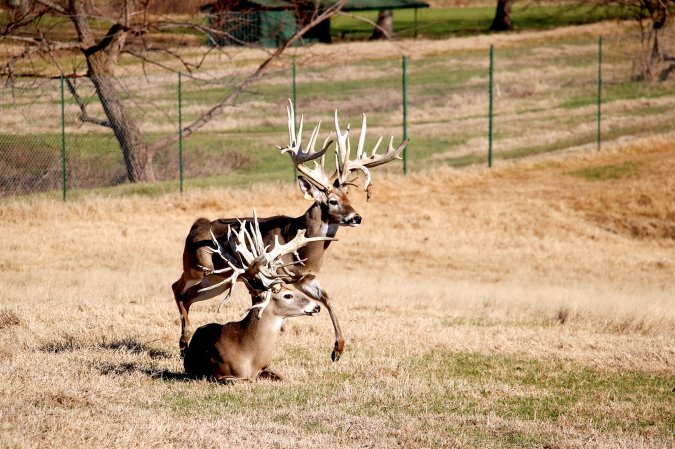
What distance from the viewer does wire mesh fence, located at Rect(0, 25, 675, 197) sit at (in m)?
25.1

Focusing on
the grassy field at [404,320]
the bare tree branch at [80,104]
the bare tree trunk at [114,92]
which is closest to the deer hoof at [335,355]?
the grassy field at [404,320]

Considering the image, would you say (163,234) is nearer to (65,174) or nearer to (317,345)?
(65,174)

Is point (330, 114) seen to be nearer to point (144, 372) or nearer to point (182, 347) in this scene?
point (182, 347)

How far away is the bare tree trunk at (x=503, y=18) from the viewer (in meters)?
63.4

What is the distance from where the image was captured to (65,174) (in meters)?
24.1

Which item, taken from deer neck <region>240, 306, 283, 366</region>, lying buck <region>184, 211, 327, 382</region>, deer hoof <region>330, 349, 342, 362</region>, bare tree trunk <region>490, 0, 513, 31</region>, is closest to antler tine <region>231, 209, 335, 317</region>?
lying buck <region>184, 211, 327, 382</region>

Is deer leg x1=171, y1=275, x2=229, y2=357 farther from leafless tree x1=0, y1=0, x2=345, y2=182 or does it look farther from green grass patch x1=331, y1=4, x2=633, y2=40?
green grass patch x1=331, y1=4, x2=633, y2=40

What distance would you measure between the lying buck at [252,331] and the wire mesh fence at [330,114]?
13.2 m

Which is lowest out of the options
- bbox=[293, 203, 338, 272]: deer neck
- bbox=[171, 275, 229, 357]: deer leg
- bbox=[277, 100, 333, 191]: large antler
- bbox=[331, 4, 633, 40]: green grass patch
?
bbox=[171, 275, 229, 357]: deer leg

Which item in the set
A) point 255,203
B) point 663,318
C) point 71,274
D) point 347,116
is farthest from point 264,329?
point 347,116

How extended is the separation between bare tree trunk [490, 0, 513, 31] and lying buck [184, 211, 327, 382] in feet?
178

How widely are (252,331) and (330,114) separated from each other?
2812 centimetres

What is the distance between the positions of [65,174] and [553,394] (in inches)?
610

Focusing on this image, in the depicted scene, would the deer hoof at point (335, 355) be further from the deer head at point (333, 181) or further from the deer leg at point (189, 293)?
the deer head at point (333, 181)
